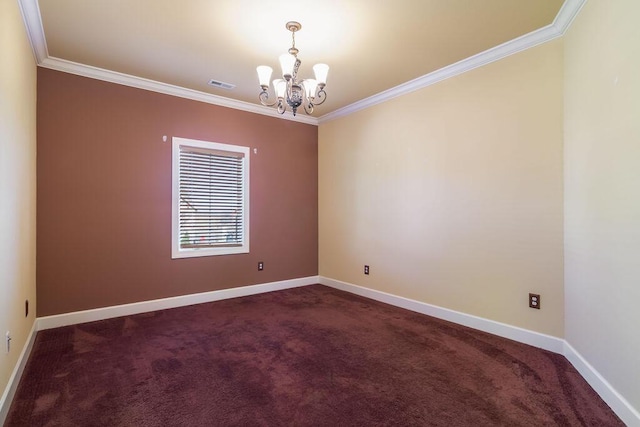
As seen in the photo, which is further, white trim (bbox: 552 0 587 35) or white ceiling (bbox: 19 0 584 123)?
white ceiling (bbox: 19 0 584 123)

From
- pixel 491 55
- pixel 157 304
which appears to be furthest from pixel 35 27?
pixel 491 55

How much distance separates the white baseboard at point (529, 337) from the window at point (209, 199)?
1.88 m

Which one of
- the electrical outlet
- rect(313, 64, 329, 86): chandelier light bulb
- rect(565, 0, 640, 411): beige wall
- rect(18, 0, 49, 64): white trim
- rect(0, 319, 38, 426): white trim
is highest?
rect(18, 0, 49, 64): white trim

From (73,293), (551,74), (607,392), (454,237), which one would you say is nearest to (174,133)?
(73,293)

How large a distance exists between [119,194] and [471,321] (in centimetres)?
413

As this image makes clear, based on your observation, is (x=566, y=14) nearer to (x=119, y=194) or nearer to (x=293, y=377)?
(x=293, y=377)

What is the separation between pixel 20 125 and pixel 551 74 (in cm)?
432

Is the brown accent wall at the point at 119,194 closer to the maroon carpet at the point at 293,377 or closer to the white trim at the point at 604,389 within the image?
the maroon carpet at the point at 293,377

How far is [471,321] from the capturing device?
10.8 ft

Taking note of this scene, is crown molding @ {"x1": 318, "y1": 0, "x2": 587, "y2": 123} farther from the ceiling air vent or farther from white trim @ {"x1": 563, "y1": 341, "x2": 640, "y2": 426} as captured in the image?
white trim @ {"x1": 563, "y1": 341, "x2": 640, "y2": 426}

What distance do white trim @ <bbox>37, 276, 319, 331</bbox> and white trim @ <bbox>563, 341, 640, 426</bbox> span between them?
3.52m

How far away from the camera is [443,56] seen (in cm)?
321

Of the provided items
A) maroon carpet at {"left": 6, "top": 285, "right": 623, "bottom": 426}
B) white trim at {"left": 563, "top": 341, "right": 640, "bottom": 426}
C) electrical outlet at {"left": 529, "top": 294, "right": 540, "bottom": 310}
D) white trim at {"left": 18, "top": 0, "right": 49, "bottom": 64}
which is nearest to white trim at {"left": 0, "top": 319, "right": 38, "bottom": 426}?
maroon carpet at {"left": 6, "top": 285, "right": 623, "bottom": 426}

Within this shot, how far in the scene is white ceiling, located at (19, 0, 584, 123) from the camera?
243 cm
